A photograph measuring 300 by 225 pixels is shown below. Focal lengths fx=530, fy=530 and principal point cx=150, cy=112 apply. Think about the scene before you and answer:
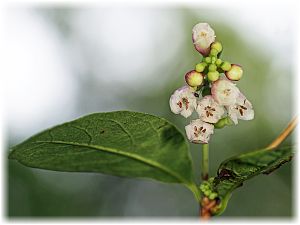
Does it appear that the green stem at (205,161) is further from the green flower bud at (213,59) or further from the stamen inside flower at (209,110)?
the green flower bud at (213,59)

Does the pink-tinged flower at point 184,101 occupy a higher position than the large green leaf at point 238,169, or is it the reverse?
the pink-tinged flower at point 184,101

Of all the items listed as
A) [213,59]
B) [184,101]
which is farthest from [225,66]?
[184,101]

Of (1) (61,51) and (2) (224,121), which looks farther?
(1) (61,51)

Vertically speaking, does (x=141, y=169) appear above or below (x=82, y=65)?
below

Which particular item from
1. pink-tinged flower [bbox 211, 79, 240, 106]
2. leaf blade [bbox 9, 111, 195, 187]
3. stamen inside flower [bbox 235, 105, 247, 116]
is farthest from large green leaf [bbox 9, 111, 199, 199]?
stamen inside flower [bbox 235, 105, 247, 116]

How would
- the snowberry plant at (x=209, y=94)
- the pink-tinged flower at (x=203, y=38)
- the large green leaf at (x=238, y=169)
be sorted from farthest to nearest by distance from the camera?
the pink-tinged flower at (x=203, y=38)
the snowberry plant at (x=209, y=94)
the large green leaf at (x=238, y=169)

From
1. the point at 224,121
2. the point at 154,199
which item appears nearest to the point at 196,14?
the point at 154,199

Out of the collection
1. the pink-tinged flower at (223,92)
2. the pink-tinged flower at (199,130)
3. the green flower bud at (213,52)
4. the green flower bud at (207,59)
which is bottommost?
the pink-tinged flower at (199,130)

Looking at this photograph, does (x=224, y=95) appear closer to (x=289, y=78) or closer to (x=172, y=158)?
(x=172, y=158)

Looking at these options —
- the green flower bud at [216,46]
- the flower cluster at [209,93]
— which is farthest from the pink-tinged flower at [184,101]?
the green flower bud at [216,46]
